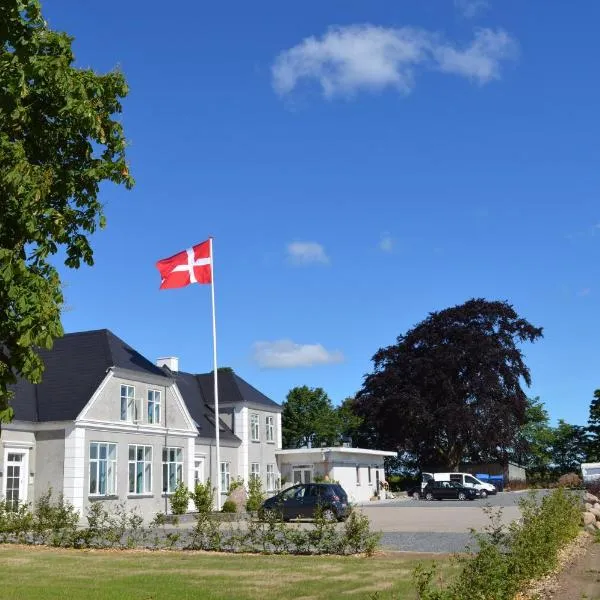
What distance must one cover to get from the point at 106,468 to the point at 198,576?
1851 cm

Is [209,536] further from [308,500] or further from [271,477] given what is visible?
[271,477]

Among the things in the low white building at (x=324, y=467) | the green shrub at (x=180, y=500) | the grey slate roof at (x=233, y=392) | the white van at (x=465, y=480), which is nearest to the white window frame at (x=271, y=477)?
the low white building at (x=324, y=467)

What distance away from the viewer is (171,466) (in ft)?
114

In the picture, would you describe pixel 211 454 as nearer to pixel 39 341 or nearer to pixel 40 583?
pixel 40 583

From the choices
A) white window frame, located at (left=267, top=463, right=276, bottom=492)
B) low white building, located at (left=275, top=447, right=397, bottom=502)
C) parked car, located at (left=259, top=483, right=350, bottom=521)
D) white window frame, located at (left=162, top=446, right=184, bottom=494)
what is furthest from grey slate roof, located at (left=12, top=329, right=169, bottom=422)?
low white building, located at (left=275, top=447, right=397, bottom=502)

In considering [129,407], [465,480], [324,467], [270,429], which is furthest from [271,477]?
[129,407]

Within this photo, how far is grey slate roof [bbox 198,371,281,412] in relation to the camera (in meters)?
44.5

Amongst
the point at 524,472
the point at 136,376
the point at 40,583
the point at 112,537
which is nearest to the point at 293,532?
the point at 112,537

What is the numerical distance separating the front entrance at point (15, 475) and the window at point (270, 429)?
20147 millimetres

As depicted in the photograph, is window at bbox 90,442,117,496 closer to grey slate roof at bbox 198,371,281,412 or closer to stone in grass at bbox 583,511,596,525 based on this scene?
grey slate roof at bbox 198,371,281,412

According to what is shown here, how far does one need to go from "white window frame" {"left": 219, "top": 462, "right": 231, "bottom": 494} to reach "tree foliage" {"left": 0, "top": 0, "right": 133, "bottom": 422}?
3501 cm

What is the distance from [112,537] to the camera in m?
17.9

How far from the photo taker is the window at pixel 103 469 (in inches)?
1155

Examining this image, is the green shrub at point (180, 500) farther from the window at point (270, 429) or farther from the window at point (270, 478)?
the window at point (270, 429)
